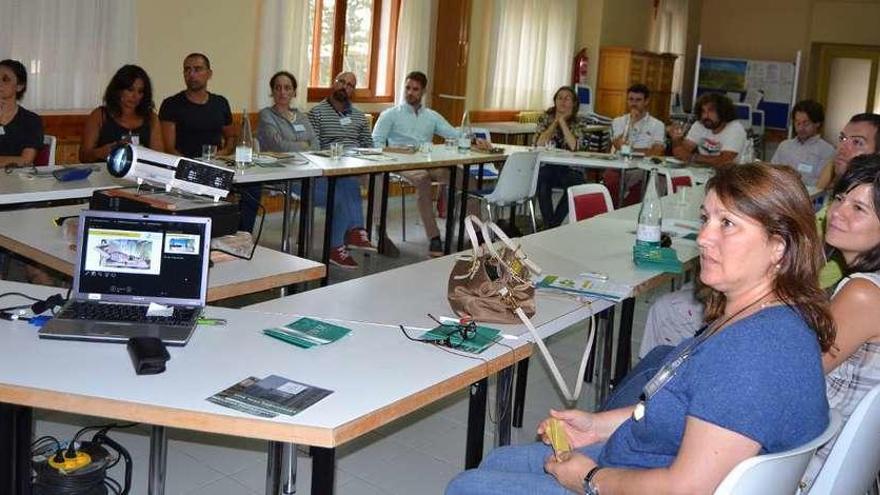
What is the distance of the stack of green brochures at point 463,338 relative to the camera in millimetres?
2385

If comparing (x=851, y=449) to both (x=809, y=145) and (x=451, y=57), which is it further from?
(x=451, y=57)

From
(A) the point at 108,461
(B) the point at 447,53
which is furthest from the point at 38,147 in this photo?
(B) the point at 447,53

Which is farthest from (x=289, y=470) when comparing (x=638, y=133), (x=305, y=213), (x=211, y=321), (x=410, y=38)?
(x=410, y=38)

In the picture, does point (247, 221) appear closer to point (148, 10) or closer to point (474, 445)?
point (148, 10)

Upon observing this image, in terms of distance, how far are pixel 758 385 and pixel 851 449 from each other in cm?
36

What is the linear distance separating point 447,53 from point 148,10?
355cm

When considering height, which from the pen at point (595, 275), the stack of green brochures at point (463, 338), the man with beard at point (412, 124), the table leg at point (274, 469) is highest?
the man with beard at point (412, 124)

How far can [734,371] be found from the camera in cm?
162

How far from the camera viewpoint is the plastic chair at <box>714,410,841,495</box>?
1527 millimetres

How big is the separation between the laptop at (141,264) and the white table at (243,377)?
0.35ft

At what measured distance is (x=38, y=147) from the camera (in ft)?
17.1

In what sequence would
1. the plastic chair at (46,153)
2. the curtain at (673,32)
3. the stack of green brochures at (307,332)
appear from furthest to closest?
the curtain at (673,32) → the plastic chair at (46,153) → the stack of green brochures at (307,332)

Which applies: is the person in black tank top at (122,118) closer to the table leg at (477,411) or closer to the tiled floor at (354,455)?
the tiled floor at (354,455)

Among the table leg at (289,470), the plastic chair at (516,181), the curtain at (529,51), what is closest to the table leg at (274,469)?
the table leg at (289,470)
